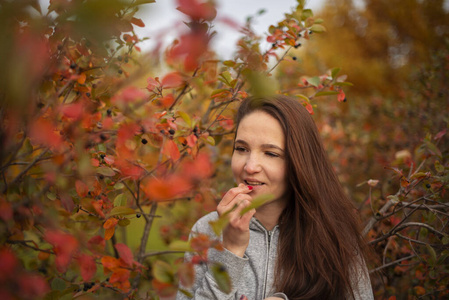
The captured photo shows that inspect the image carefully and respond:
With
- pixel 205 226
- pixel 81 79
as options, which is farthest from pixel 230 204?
pixel 81 79

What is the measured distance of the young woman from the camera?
1.53 m

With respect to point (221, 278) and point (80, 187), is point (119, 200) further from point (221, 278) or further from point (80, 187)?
point (221, 278)

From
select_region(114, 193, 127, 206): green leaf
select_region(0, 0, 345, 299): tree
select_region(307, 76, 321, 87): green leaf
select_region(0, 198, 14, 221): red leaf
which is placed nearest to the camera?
select_region(0, 0, 345, 299): tree

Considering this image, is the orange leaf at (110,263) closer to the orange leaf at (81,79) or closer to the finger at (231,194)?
the finger at (231,194)

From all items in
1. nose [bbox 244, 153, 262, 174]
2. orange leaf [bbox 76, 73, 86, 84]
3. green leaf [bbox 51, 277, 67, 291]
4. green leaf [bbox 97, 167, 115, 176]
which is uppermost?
orange leaf [bbox 76, 73, 86, 84]

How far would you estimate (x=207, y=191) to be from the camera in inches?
83.8

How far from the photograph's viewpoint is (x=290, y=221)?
5.64 ft

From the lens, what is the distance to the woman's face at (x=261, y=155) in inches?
59.8

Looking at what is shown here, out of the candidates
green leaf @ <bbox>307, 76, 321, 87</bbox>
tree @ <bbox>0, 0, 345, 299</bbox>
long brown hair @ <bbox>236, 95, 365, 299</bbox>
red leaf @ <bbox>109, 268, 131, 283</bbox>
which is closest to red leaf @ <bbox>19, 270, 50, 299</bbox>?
tree @ <bbox>0, 0, 345, 299</bbox>

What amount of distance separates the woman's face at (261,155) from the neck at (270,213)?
13cm

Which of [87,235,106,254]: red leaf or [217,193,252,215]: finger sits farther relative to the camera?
[217,193,252,215]: finger

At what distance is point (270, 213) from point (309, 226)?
21 cm

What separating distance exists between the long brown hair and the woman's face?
1.8 inches

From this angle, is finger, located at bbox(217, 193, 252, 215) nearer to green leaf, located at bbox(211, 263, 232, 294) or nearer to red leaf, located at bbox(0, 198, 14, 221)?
green leaf, located at bbox(211, 263, 232, 294)
